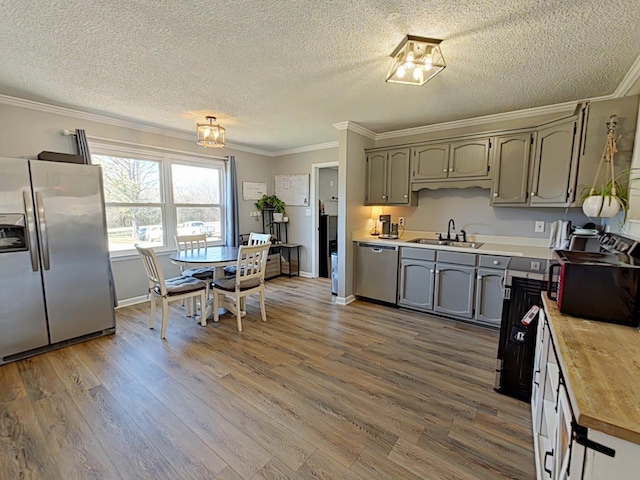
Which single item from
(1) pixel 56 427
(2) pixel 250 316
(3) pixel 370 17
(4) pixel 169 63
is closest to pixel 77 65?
(4) pixel 169 63

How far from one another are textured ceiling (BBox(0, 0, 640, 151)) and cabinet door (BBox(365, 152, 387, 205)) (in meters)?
0.79

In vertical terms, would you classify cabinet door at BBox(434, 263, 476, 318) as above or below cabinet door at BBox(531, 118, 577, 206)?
below

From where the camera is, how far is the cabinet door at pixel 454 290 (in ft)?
10.7

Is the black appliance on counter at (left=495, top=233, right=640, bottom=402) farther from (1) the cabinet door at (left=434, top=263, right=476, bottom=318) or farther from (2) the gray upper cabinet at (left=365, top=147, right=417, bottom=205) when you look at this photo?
(2) the gray upper cabinet at (left=365, top=147, right=417, bottom=205)

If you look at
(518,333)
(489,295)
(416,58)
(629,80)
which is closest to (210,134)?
(416,58)

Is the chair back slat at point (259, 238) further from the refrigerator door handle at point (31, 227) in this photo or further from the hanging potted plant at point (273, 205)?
the refrigerator door handle at point (31, 227)

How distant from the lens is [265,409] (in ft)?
6.36

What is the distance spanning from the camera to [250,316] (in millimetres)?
3549

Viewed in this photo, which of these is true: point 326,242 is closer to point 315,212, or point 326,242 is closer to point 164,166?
point 315,212

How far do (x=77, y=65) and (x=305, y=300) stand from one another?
10.9ft

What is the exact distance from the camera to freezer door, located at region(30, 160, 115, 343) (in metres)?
2.60

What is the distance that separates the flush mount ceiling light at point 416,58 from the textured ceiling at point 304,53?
0.21ft

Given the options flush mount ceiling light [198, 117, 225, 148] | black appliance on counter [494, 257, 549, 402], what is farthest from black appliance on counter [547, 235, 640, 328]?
flush mount ceiling light [198, 117, 225, 148]

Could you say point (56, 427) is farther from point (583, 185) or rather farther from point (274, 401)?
point (583, 185)
